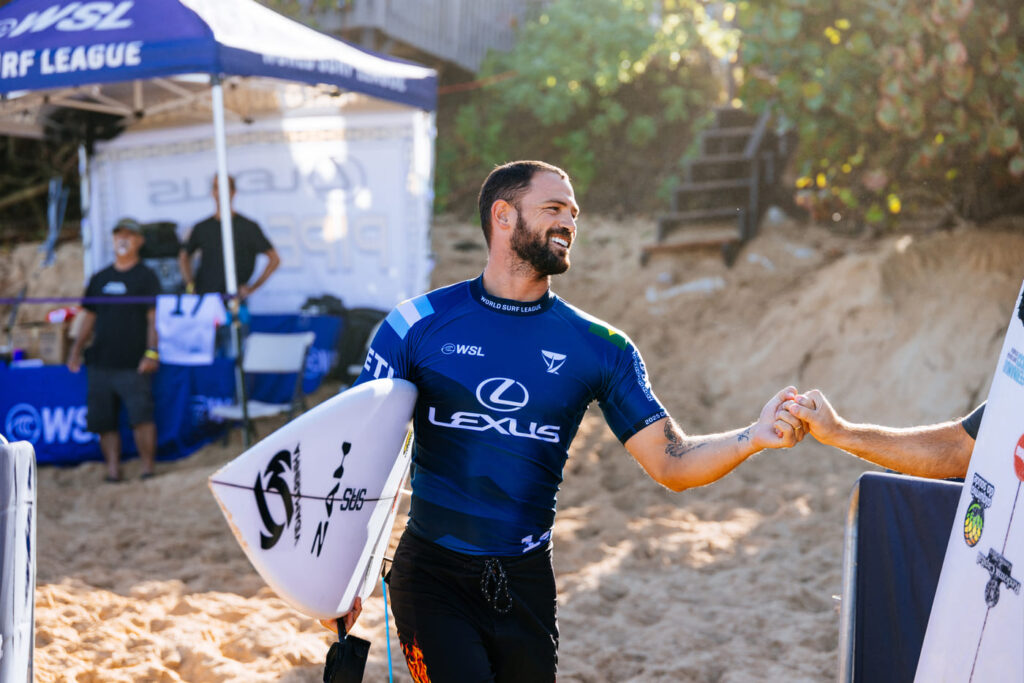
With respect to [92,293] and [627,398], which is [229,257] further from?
[627,398]

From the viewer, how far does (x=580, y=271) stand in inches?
446

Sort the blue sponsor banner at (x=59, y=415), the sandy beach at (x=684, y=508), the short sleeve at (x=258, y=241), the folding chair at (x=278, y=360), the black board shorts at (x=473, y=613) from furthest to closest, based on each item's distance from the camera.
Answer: the short sleeve at (x=258, y=241), the folding chair at (x=278, y=360), the blue sponsor banner at (x=59, y=415), the sandy beach at (x=684, y=508), the black board shorts at (x=473, y=613)

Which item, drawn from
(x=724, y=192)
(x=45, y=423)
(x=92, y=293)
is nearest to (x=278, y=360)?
(x=92, y=293)

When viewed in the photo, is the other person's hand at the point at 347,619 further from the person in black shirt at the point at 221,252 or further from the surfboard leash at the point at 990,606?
the person in black shirt at the point at 221,252

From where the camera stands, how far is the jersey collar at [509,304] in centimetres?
275

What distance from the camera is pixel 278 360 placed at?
7797mm

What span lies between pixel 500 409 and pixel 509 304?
0.31m

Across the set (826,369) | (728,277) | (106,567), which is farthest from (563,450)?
(728,277)

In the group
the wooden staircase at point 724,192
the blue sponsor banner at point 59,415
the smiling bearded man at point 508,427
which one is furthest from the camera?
the wooden staircase at point 724,192

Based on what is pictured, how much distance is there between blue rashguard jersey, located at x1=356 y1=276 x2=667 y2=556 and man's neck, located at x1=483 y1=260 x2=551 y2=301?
0.02m

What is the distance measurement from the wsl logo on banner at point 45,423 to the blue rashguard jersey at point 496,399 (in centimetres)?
550

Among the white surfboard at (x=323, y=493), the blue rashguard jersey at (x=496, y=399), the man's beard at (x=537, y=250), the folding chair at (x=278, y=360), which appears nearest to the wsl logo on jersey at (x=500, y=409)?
the blue rashguard jersey at (x=496, y=399)

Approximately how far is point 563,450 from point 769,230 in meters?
8.20

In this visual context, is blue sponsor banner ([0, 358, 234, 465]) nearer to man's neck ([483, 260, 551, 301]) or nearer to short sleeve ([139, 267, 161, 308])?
short sleeve ([139, 267, 161, 308])
